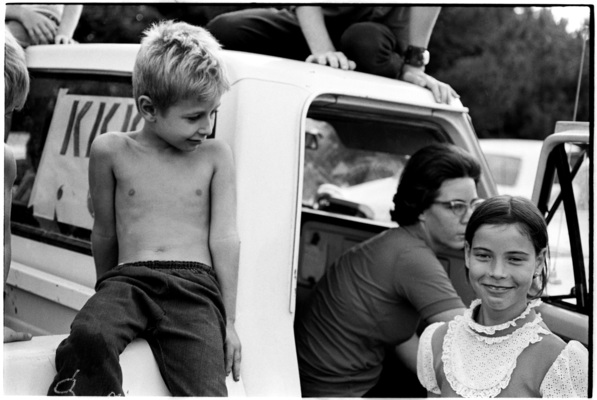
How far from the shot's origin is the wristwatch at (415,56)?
3.30 metres

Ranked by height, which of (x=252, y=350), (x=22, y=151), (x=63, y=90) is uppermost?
(x=63, y=90)

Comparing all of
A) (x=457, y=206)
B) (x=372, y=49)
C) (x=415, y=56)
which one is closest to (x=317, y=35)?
(x=372, y=49)

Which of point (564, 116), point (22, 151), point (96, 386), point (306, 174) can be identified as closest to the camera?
point (96, 386)

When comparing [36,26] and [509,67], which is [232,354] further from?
[509,67]

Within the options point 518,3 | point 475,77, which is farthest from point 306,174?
point 475,77

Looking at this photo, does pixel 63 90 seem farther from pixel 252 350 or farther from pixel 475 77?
pixel 475 77

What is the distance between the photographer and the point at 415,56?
10.9 feet

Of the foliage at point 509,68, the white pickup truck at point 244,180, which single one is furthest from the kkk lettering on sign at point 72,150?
the foliage at point 509,68

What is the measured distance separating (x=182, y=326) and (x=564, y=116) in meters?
15.3

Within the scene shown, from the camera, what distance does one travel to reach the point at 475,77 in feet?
49.4

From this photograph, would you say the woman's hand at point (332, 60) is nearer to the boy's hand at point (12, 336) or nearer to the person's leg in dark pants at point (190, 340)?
the person's leg in dark pants at point (190, 340)

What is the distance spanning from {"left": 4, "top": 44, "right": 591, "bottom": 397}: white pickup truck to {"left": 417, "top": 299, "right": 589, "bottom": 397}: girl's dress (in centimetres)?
44

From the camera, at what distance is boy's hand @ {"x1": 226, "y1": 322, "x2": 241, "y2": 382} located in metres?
2.22

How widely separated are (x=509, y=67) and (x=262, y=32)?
13208 mm
